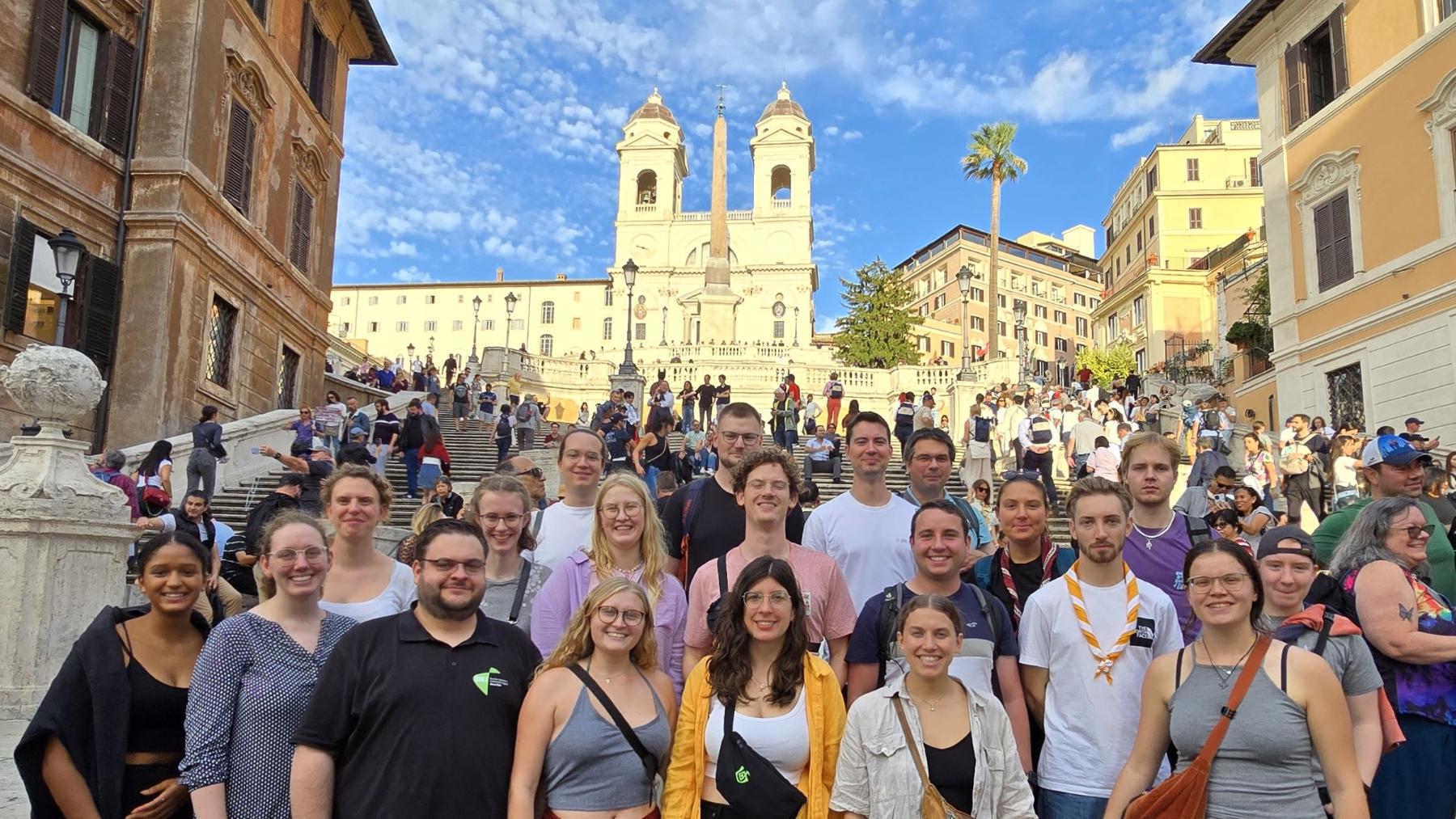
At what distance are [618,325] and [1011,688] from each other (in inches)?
3082

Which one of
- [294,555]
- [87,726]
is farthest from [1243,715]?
[87,726]

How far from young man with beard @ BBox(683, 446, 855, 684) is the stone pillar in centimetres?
553

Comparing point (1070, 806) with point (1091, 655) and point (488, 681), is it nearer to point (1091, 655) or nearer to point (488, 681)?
point (1091, 655)

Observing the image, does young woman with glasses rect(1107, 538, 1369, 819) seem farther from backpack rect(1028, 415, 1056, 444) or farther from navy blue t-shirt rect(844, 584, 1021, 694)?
backpack rect(1028, 415, 1056, 444)

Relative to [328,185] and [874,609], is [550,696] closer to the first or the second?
[874,609]

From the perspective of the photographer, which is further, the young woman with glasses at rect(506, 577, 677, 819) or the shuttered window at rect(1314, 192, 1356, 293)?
the shuttered window at rect(1314, 192, 1356, 293)

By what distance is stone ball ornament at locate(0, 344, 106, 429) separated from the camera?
7840 mm

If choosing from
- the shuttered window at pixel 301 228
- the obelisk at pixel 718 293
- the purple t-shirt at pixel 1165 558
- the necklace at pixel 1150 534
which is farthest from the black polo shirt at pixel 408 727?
the obelisk at pixel 718 293

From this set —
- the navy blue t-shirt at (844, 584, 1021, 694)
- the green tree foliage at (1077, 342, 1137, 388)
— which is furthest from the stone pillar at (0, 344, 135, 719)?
the green tree foliage at (1077, 342, 1137, 388)

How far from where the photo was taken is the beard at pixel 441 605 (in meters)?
3.58

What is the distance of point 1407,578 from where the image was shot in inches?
168

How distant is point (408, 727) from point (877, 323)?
5649 cm

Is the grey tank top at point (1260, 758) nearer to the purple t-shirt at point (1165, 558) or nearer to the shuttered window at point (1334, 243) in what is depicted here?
the purple t-shirt at point (1165, 558)

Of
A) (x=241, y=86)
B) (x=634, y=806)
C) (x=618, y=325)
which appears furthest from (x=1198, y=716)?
(x=618, y=325)
